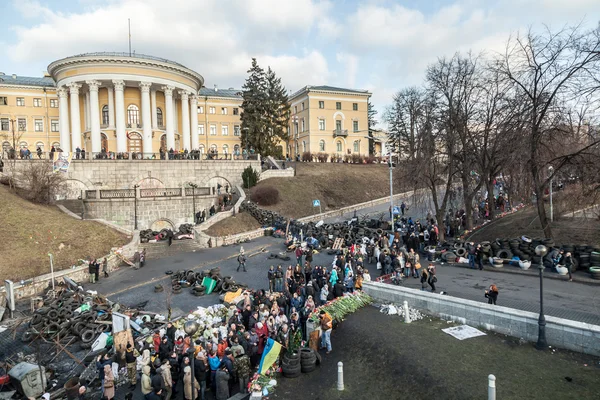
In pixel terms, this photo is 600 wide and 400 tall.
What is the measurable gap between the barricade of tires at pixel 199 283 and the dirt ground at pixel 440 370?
24.8 feet

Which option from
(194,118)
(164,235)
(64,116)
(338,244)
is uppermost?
(194,118)

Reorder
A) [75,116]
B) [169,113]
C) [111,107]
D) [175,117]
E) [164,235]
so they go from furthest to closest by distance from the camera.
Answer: [175,117]
[169,113]
[111,107]
[75,116]
[164,235]

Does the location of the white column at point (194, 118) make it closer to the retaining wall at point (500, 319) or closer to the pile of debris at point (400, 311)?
the retaining wall at point (500, 319)

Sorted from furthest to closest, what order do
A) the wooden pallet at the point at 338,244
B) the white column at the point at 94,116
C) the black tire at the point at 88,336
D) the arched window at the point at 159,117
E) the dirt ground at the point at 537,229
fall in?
the arched window at the point at 159,117 < the white column at the point at 94,116 < the wooden pallet at the point at 338,244 < the dirt ground at the point at 537,229 < the black tire at the point at 88,336

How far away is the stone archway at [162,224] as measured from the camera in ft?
119

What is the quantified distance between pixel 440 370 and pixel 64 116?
171 feet

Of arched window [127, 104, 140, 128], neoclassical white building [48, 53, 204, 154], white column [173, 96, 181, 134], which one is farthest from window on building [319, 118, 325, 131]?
arched window [127, 104, 140, 128]

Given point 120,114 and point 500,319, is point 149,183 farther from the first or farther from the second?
point 500,319

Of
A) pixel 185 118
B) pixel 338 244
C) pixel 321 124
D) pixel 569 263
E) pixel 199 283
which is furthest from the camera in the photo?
pixel 321 124

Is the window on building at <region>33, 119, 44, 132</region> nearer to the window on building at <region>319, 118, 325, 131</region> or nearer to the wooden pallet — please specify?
the window on building at <region>319, 118, 325, 131</region>

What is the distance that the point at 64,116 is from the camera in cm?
4800

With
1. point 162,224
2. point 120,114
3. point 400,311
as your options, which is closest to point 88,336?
point 400,311

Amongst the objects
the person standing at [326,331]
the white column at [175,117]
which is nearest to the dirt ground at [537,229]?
the person standing at [326,331]

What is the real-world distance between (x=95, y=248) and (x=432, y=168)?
23.2 meters
